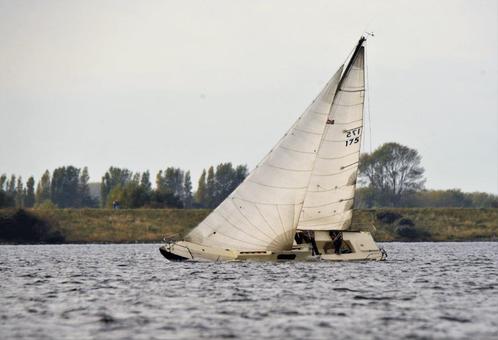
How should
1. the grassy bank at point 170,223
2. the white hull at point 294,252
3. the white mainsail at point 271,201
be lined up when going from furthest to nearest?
1. the grassy bank at point 170,223
2. the white hull at point 294,252
3. the white mainsail at point 271,201

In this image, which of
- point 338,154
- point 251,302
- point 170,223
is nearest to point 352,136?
point 338,154

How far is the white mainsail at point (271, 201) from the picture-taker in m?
67.6

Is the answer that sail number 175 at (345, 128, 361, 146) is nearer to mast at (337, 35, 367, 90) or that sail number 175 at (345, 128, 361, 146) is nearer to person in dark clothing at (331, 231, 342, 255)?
mast at (337, 35, 367, 90)

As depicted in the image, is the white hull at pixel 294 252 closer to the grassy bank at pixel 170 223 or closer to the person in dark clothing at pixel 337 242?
the person in dark clothing at pixel 337 242

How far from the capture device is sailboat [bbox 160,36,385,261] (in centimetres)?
6775

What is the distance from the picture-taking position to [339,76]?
71.1 meters

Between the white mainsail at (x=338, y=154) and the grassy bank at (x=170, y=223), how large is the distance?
84592 mm

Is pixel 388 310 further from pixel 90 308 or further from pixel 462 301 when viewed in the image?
pixel 90 308

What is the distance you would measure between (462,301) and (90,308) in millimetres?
16199

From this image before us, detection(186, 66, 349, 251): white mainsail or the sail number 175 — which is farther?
the sail number 175

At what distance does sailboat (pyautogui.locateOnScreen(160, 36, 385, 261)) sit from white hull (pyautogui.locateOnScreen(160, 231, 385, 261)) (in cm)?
7

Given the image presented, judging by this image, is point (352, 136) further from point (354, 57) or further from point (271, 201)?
point (271, 201)

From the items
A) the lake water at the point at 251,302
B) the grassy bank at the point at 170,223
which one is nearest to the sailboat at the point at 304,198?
the lake water at the point at 251,302

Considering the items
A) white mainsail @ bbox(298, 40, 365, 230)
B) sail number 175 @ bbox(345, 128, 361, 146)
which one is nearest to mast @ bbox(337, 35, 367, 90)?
white mainsail @ bbox(298, 40, 365, 230)
